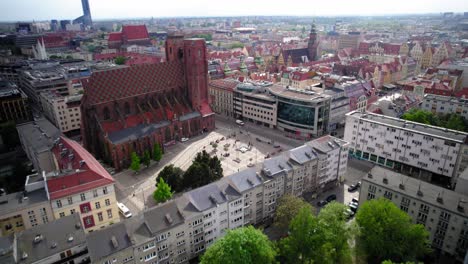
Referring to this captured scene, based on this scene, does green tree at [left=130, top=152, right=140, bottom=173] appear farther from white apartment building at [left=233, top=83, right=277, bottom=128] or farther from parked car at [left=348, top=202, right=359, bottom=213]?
parked car at [left=348, top=202, right=359, bottom=213]

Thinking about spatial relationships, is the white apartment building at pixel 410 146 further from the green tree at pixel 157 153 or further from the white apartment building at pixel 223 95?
the green tree at pixel 157 153

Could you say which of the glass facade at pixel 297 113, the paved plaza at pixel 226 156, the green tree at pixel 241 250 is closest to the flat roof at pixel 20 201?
the paved plaza at pixel 226 156

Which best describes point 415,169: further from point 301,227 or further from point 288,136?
point 301,227

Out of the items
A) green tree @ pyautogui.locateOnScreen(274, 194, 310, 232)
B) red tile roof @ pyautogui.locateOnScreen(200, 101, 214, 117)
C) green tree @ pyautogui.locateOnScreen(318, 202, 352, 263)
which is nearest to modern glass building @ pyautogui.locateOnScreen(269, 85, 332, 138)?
red tile roof @ pyautogui.locateOnScreen(200, 101, 214, 117)

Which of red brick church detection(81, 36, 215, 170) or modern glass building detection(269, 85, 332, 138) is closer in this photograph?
red brick church detection(81, 36, 215, 170)

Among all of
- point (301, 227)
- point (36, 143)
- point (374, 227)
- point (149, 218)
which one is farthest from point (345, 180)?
point (36, 143)
